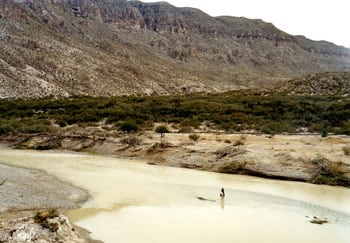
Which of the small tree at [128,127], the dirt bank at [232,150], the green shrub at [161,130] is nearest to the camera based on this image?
the dirt bank at [232,150]

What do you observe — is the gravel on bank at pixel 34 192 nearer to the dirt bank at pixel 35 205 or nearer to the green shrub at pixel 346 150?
the dirt bank at pixel 35 205

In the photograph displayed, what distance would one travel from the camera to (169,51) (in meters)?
124

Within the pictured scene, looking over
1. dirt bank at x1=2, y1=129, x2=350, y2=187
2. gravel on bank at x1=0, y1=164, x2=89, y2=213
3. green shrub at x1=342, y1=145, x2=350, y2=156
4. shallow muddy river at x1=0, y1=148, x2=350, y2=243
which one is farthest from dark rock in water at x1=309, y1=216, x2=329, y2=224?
green shrub at x1=342, y1=145, x2=350, y2=156

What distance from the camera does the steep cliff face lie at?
243 feet

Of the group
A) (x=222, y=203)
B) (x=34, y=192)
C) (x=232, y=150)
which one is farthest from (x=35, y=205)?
(x=232, y=150)

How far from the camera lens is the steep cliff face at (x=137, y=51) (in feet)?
243

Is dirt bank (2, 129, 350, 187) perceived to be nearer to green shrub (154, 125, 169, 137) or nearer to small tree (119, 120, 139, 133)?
green shrub (154, 125, 169, 137)

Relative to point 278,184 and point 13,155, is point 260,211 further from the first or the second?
point 13,155

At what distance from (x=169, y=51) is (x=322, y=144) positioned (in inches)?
3739

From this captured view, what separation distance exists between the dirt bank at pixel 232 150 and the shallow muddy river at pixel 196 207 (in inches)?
55.3

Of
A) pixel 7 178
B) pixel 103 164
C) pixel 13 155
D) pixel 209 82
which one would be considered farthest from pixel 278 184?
pixel 209 82

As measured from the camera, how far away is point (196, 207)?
62.1ft

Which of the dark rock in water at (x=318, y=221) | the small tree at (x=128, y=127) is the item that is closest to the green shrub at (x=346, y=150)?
the dark rock in water at (x=318, y=221)

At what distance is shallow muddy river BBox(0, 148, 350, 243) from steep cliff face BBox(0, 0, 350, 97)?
41.5 m
